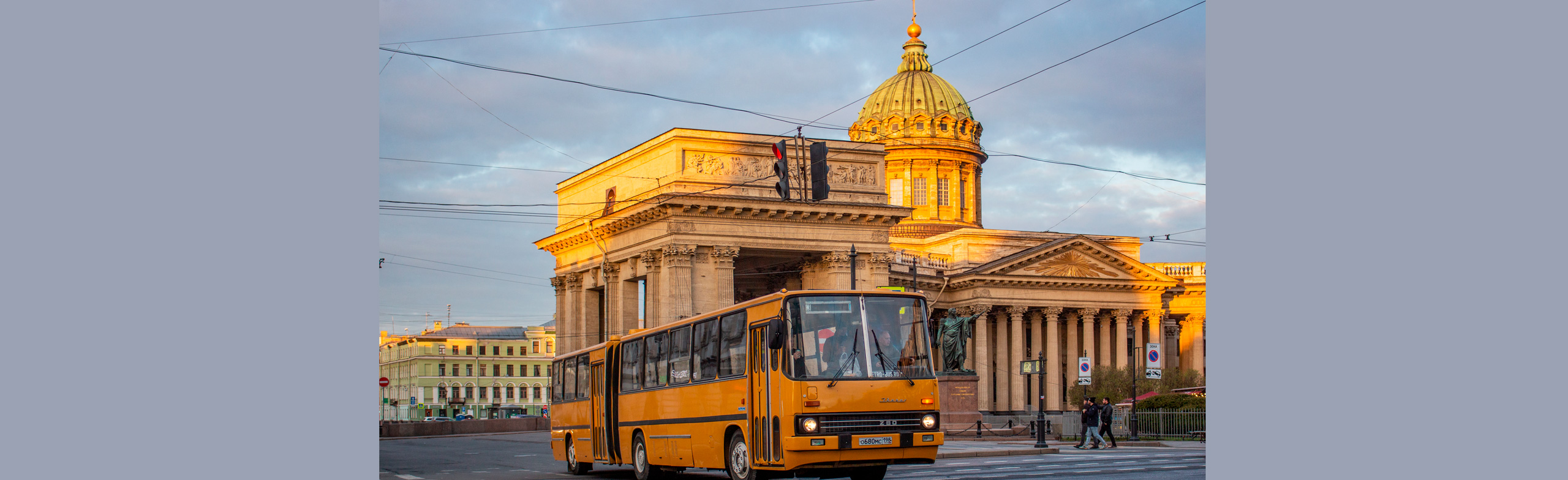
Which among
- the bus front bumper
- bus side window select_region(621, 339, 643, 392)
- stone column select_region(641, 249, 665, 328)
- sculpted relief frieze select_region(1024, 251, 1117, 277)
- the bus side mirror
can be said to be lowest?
the bus front bumper

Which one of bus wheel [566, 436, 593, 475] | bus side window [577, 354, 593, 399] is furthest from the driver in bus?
bus wheel [566, 436, 593, 475]

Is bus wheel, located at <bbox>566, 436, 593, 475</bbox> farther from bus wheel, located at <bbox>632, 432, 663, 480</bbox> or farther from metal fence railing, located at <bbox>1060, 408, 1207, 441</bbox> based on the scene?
metal fence railing, located at <bbox>1060, 408, 1207, 441</bbox>

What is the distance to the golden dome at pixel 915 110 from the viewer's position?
8481cm

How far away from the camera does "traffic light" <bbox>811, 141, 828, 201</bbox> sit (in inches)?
1039

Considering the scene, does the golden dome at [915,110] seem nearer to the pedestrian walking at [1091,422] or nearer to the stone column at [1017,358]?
the stone column at [1017,358]

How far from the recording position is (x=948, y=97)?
86812 mm

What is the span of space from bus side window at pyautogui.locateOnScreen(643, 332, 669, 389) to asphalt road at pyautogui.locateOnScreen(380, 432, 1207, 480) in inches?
76.6

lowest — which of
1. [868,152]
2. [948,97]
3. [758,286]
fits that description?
[758,286]

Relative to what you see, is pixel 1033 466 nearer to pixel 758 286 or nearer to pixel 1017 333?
pixel 758 286

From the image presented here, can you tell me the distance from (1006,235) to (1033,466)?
2018 inches

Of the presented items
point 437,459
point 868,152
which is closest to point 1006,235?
point 868,152

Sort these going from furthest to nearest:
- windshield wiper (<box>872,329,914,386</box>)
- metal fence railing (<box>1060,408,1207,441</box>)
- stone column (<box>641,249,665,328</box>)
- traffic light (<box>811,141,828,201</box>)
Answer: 1. stone column (<box>641,249,665,328</box>)
2. metal fence railing (<box>1060,408,1207,441</box>)
3. traffic light (<box>811,141,828,201</box>)
4. windshield wiper (<box>872,329,914,386</box>)

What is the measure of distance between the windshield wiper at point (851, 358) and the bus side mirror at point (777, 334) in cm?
76

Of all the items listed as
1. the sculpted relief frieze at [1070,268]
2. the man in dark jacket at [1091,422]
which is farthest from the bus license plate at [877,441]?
the sculpted relief frieze at [1070,268]
